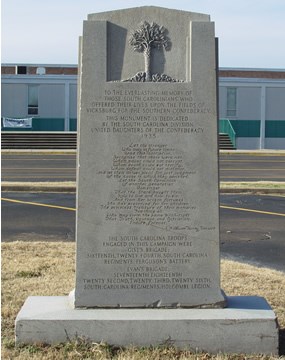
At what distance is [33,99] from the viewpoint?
1865 inches

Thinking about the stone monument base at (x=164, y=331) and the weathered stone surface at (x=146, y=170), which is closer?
the stone monument base at (x=164, y=331)

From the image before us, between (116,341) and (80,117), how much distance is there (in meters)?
1.72

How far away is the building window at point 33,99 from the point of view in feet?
155

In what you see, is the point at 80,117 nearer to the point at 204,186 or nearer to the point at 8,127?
the point at 204,186

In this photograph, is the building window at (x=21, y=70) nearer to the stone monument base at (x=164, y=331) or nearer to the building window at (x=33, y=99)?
the building window at (x=33, y=99)

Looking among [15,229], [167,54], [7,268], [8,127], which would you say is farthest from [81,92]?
[8,127]

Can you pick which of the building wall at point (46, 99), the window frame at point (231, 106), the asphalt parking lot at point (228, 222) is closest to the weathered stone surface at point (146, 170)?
the asphalt parking lot at point (228, 222)

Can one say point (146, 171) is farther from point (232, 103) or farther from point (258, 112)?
point (258, 112)

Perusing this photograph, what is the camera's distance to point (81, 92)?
6176 mm

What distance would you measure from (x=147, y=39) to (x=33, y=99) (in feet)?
137

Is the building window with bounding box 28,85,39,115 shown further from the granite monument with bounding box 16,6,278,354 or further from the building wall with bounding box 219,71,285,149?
the granite monument with bounding box 16,6,278,354

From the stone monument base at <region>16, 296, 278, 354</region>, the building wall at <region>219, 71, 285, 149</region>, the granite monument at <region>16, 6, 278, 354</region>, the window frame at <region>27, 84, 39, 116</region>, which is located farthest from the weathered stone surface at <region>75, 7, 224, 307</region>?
the building wall at <region>219, 71, 285, 149</region>

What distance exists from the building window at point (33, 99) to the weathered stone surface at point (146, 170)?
137ft

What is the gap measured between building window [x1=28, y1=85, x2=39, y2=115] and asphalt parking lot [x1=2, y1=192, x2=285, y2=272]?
3025 centimetres
